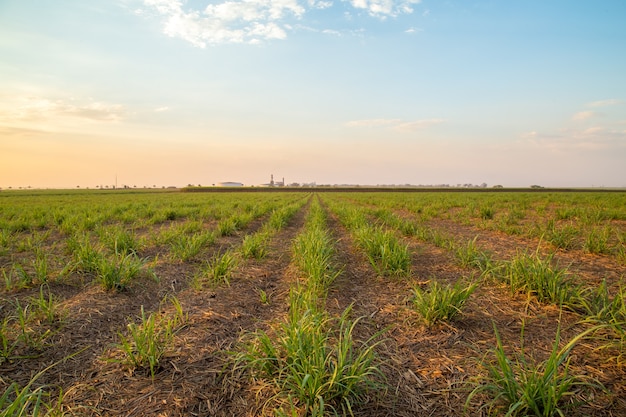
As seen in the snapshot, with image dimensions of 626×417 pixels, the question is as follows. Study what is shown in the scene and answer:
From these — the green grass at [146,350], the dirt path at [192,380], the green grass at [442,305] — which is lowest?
the dirt path at [192,380]

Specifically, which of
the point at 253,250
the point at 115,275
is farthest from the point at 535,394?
the point at 253,250

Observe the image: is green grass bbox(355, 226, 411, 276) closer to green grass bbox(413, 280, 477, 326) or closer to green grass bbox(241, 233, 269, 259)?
green grass bbox(413, 280, 477, 326)

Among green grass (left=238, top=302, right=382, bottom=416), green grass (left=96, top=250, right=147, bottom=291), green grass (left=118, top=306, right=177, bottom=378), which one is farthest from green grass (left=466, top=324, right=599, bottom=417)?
green grass (left=96, top=250, right=147, bottom=291)

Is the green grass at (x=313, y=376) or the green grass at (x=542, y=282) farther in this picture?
the green grass at (x=542, y=282)

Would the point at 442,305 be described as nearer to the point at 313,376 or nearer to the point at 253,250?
the point at 313,376

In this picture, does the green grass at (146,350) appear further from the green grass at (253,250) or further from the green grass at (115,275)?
the green grass at (253,250)

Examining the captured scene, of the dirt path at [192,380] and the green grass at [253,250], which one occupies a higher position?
the green grass at [253,250]

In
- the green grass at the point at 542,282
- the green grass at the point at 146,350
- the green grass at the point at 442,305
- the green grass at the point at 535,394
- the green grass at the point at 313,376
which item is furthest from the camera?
the green grass at the point at 542,282

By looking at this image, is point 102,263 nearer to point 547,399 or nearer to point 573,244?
point 547,399

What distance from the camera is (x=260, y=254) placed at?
20.8 ft

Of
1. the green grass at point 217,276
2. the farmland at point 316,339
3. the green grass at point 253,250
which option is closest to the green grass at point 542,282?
the farmland at point 316,339

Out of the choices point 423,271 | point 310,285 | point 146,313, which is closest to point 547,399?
point 310,285

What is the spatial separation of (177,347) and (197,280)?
1857mm

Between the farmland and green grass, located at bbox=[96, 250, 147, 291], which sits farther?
green grass, located at bbox=[96, 250, 147, 291]
